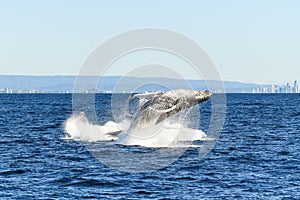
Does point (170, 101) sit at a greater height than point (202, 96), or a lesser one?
lesser

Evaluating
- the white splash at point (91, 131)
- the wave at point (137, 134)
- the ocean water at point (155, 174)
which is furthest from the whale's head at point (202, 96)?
the white splash at point (91, 131)

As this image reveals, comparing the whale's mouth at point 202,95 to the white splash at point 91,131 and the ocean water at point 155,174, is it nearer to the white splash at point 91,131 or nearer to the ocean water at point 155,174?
the ocean water at point 155,174

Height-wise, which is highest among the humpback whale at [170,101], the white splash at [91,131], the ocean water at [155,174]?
the humpback whale at [170,101]

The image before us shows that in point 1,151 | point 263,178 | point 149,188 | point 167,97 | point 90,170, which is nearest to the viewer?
point 149,188

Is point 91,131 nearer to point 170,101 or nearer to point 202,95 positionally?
point 170,101

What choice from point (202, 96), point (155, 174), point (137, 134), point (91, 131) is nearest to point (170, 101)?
point (202, 96)

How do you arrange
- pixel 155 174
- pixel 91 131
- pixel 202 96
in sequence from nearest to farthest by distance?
1. pixel 155 174
2. pixel 202 96
3. pixel 91 131

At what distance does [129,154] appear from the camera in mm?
39688

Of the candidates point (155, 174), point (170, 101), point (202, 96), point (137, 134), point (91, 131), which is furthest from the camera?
point (91, 131)

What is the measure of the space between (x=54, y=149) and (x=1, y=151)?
357cm

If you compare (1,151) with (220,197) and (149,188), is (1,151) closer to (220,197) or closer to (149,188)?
(149,188)

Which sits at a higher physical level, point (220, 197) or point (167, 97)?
point (167, 97)

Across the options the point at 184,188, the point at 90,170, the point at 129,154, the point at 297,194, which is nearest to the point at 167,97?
the point at 129,154

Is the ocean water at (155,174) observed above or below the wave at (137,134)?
below
